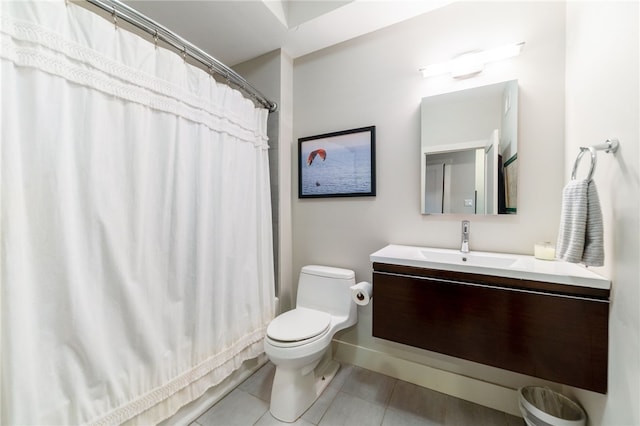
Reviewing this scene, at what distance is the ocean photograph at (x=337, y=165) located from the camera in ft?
5.77

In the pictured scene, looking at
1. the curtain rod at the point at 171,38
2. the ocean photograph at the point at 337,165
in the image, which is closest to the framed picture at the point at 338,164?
the ocean photograph at the point at 337,165

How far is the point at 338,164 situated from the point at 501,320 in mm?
1333

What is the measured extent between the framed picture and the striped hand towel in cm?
101

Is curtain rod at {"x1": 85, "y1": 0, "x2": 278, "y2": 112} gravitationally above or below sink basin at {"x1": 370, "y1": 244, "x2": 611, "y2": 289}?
above

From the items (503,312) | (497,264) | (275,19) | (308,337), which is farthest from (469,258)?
(275,19)

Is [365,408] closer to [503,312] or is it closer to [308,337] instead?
[308,337]

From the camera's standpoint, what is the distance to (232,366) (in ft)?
4.83

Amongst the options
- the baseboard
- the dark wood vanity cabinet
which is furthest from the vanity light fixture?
the baseboard

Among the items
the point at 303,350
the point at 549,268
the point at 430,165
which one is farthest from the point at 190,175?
the point at 549,268

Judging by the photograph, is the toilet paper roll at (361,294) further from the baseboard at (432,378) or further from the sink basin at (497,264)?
the baseboard at (432,378)

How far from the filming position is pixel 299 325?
1434 mm

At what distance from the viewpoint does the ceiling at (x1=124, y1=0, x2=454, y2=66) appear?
4.89 feet

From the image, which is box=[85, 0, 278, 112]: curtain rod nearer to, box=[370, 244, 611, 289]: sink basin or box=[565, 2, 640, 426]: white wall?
box=[370, 244, 611, 289]: sink basin

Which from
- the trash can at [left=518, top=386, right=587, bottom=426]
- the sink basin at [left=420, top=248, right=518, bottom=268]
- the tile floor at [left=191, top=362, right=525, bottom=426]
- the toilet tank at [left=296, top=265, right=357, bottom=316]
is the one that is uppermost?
the sink basin at [left=420, top=248, right=518, bottom=268]
